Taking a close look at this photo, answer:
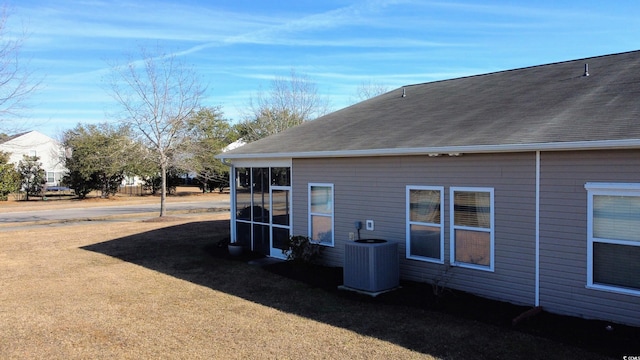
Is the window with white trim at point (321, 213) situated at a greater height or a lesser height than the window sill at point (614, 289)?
greater

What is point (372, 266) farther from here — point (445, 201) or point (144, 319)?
point (144, 319)

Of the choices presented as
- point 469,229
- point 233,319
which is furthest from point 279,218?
point 469,229

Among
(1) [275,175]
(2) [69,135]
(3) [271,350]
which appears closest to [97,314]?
(3) [271,350]

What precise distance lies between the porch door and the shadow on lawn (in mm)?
671

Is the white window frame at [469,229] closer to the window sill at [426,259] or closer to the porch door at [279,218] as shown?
the window sill at [426,259]

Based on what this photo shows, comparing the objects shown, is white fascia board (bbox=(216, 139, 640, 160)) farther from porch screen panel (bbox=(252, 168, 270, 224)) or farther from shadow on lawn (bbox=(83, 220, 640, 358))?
shadow on lawn (bbox=(83, 220, 640, 358))

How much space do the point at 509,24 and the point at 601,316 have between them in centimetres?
1212

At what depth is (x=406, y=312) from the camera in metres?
7.41

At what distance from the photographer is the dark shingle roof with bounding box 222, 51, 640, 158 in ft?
23.8

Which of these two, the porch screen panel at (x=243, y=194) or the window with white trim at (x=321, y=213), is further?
the porch screen panel at (x=243, y=194)

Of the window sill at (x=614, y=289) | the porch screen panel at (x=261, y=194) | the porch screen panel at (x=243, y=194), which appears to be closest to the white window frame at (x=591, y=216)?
the window sill at (x=614, y=289)

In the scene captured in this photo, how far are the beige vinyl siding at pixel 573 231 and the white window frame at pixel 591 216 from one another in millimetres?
55

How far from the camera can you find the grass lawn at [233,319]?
5.85 meters

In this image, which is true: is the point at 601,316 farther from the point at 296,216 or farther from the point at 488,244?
the point at 296,216
